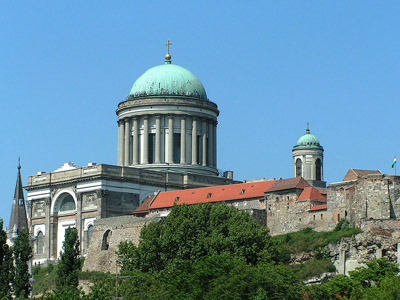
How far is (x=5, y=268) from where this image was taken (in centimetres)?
10994

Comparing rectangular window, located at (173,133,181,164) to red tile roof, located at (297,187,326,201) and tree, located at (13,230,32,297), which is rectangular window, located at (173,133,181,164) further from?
tree, located at (13,230,32,297)

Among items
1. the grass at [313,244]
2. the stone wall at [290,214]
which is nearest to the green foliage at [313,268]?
the grass at [313,244]

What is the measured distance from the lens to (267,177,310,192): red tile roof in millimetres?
132750

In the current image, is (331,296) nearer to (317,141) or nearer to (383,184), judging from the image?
(383,184)

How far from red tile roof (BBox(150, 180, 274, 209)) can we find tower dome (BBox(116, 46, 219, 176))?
1328 centimetres

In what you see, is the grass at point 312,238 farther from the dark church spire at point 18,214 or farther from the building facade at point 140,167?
the building facade at point 140,167

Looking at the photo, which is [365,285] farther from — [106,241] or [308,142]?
[308,142]

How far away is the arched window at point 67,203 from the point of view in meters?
152

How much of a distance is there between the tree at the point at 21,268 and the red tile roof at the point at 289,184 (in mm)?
30723

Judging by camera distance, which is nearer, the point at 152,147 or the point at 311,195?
the point at 311,195

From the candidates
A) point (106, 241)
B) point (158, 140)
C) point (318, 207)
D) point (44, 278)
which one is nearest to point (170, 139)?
point (158, 140)

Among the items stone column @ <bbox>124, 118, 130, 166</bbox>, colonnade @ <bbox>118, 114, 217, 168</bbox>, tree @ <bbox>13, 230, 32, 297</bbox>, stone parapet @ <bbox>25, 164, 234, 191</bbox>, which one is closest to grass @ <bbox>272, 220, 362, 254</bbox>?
tree @ <bbox>13, 230, 32, 297</bbox>

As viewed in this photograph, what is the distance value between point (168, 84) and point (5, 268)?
5571 centimetres

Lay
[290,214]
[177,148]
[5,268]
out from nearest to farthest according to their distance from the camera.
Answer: [5,268] → [290,214] → [177,148]
